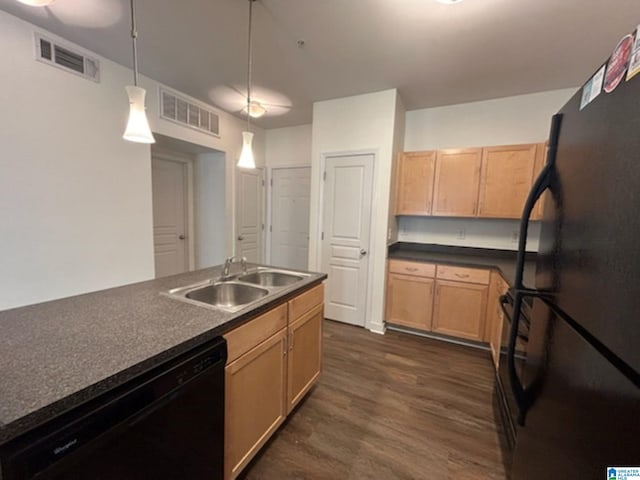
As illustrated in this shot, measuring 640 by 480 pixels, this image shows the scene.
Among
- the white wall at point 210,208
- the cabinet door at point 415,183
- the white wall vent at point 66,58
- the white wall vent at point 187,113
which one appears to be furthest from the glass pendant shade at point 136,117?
the cabinet door at point 415,183

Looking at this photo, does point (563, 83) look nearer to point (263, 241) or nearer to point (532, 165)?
point (532, 165)

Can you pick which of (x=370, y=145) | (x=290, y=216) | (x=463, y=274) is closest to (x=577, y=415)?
(x=463, y=274)

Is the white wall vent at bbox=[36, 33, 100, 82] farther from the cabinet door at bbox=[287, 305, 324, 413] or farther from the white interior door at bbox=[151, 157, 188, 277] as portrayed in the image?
the cabinet door at bbox=[287, 305, 324, 413]

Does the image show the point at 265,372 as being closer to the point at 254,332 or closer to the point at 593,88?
the point at 254,332

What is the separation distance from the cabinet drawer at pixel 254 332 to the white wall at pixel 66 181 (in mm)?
2132

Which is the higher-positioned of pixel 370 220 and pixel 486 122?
pixel 486 122

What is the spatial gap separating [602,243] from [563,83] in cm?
327

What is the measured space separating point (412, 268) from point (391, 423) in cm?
167

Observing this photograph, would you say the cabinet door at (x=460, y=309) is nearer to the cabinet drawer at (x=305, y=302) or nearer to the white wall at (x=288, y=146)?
the cabinet drawer at (x=305, y=302)

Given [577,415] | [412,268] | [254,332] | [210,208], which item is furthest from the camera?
[210,208]

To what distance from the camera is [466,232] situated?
3398mm

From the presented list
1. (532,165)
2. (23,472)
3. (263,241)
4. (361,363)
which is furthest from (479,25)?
(263,241)

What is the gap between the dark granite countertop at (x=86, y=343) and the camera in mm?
685

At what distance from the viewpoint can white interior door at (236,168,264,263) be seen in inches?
169
